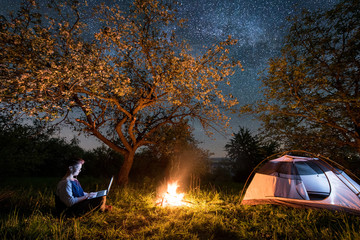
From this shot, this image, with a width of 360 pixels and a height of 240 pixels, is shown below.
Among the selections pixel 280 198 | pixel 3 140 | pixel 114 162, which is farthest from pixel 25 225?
pixel 114 162

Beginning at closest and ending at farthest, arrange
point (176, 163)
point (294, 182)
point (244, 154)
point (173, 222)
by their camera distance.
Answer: point (173, 222)
point (294, 182)
point (176, 163)
point (244, 154)

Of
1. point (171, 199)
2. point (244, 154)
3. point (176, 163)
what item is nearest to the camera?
point (171, 199)

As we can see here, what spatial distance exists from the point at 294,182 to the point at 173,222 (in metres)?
4.91

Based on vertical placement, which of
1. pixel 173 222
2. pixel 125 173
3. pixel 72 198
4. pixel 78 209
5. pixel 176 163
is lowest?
pixel 173 222

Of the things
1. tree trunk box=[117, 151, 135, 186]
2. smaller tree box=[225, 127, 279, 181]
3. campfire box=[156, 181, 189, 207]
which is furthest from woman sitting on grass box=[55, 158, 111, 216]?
smaller tree box=[225, 127, 279, 181]

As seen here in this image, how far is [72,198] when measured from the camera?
4.28 meters

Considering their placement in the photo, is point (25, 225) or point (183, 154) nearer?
point (25, 225)

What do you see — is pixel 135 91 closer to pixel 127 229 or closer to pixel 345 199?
pixel 127 229

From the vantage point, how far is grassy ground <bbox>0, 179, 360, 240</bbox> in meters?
3.80

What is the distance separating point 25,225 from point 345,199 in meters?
8.81

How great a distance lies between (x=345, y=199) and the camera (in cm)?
527

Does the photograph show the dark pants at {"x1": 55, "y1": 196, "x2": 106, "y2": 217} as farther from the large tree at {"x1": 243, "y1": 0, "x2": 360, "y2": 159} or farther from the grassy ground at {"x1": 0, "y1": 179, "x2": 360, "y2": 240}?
the large tree at {"x1": 243, "y1": 0, "x2": 360, "y2": 159}

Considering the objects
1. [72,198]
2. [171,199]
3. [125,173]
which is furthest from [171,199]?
[125,173]

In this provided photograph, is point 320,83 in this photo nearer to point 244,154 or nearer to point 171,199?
point 171,199
